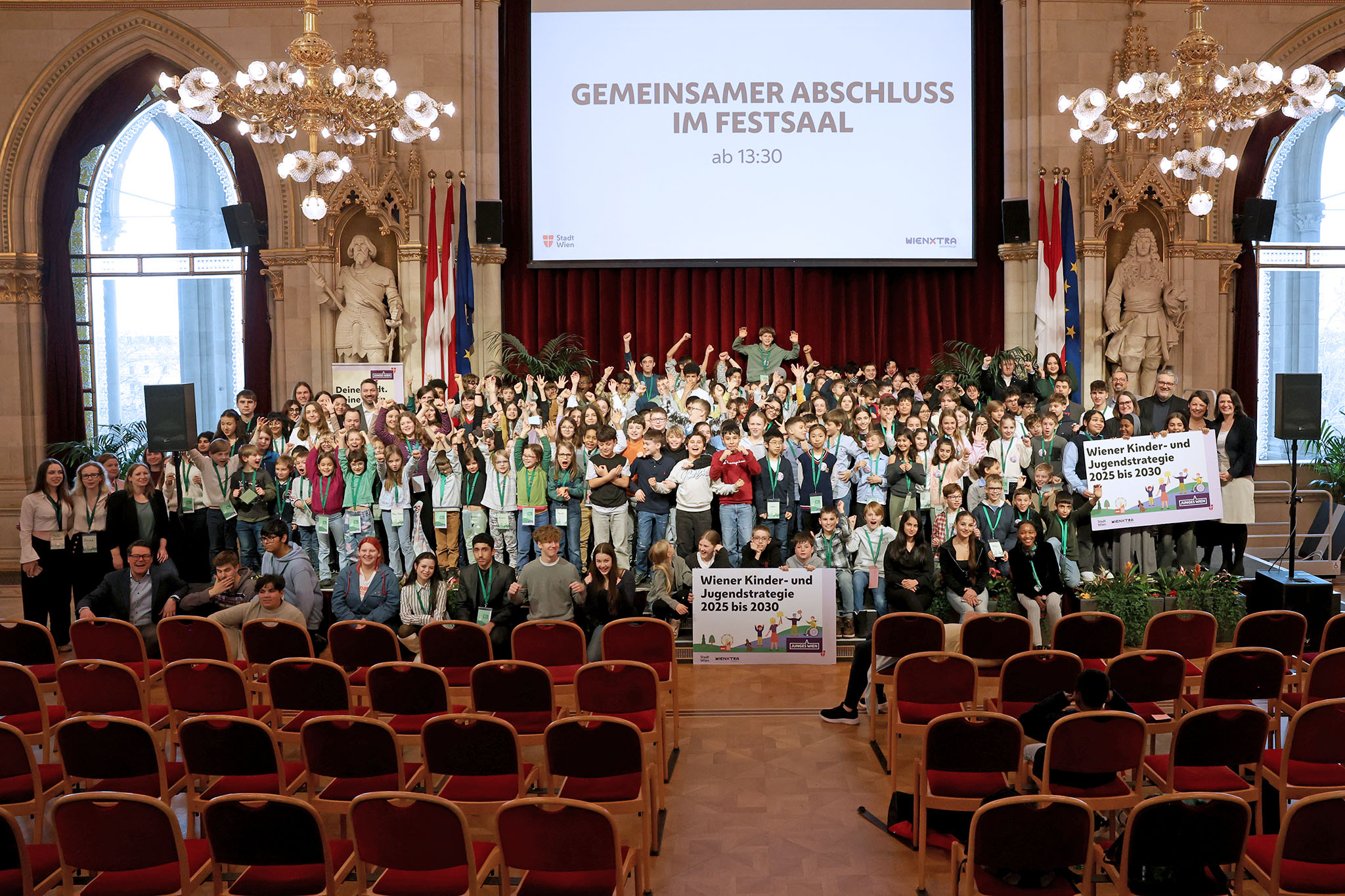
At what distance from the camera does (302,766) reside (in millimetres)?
5363

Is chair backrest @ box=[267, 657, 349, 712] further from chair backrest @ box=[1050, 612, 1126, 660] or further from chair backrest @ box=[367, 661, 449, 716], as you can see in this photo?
chair backrest @ box=[1050, 612, 1126, 660]

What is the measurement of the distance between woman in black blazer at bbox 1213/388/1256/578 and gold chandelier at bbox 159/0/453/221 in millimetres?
7498

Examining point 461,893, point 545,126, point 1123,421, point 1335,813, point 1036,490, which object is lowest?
point 461,893

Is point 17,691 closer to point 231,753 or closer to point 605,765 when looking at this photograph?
point 231,753

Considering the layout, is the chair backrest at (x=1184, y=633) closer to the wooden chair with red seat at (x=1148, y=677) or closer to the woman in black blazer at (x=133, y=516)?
the wooden chair with red seat at (x=1148, y=677)

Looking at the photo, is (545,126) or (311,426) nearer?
(311,426)

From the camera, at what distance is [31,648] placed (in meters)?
6.69

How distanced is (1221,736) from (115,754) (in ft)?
16.1

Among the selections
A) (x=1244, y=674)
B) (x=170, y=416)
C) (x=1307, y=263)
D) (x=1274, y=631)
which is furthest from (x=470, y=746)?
(x=1307, y=263)

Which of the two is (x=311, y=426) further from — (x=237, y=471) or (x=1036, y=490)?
(x=1036, y=490)

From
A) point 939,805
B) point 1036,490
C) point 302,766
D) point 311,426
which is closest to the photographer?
point 939,805

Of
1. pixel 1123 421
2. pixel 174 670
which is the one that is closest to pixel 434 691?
pixel 174 670

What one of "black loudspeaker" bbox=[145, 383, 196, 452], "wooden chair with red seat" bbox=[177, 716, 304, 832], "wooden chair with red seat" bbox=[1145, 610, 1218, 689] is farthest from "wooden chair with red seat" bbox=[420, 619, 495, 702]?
"wooden chair with red seat" bbox=[1145, 610, 1218, 689]

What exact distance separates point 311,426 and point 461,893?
7055mm
